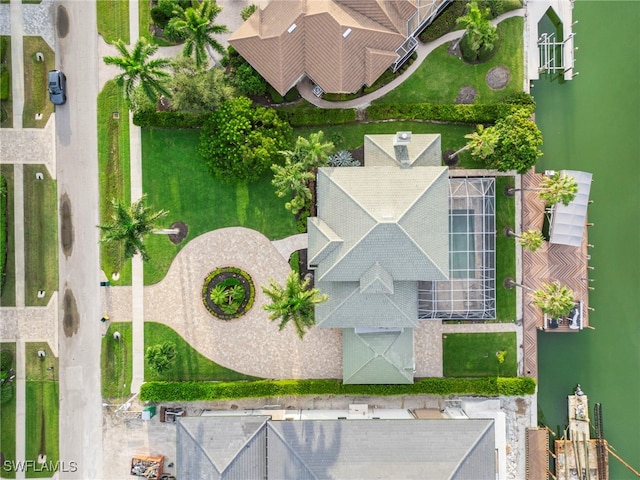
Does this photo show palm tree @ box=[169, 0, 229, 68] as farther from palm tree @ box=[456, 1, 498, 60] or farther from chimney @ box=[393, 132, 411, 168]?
palm tree @ box=[456, 1, 498, 60]

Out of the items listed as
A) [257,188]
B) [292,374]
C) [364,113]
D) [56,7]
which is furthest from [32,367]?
[364,113]

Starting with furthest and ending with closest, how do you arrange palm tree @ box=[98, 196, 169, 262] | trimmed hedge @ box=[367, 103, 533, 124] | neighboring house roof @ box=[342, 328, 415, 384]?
trimmed hedge @ box=[367, 103, 533, 124], neighboring house roof @ box=[342, 328, 415, 384], palm tree @ box=[98, 196, 169, 262]

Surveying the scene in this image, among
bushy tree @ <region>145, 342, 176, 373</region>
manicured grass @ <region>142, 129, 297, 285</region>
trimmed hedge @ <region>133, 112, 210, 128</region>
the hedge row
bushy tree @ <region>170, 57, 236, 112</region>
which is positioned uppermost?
bushy tree @ <region>170, 57, 236, 112</region>

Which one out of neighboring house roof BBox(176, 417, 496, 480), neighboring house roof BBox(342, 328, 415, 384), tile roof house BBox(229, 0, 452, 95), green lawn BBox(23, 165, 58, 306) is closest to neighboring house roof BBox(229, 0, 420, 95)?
tile roof house BBox(229, 0, 452, 95)

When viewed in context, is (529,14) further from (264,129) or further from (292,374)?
(292,374)

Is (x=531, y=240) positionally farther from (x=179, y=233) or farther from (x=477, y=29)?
(x=179, y=233)
